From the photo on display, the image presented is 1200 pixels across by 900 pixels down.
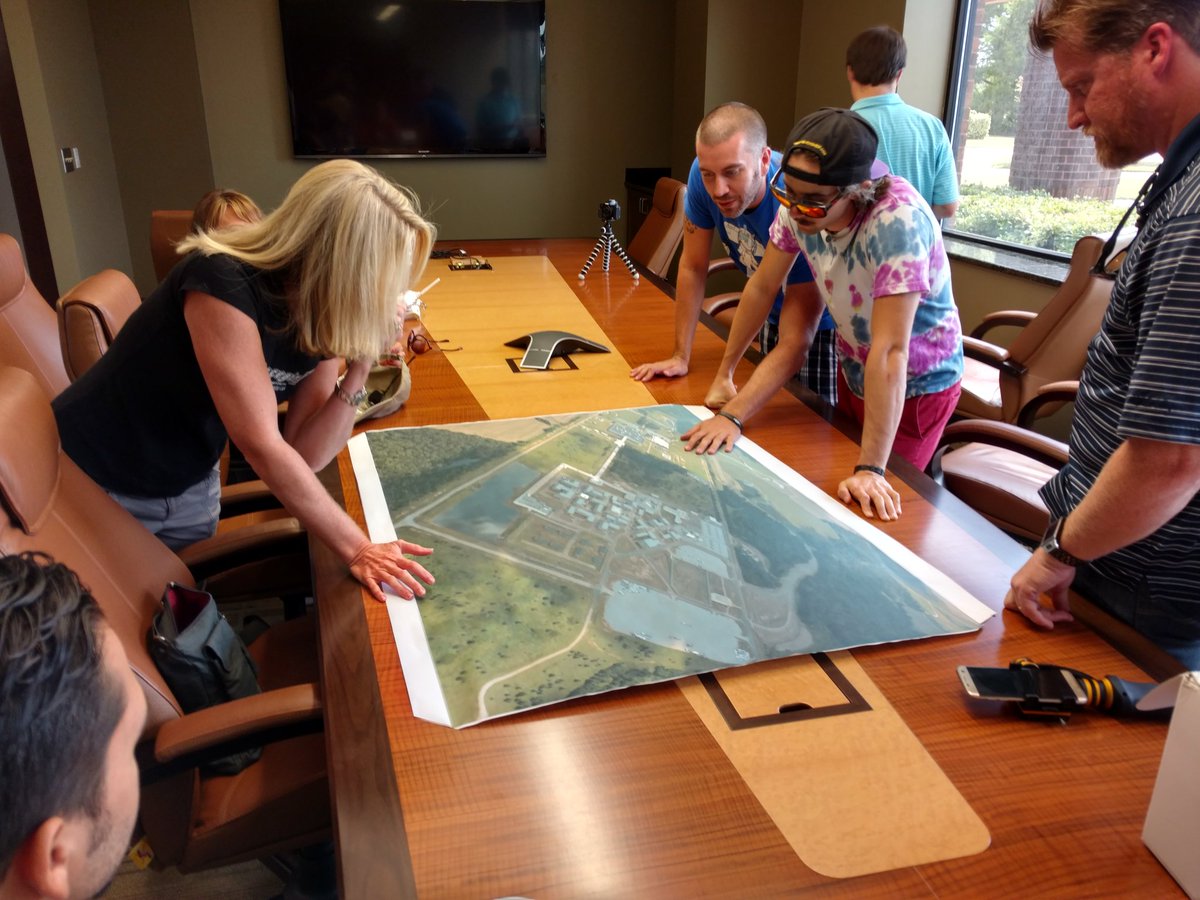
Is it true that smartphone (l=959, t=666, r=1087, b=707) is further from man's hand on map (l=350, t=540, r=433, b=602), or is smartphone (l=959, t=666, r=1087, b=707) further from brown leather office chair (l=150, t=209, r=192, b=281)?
brown leather office chair (l=150, t=209, r=192, b=281)

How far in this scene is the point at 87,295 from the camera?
1.94m

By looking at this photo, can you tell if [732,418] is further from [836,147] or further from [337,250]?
[337,250]

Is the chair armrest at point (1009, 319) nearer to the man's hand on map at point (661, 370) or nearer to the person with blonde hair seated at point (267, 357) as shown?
the man's hand on map at point (661, 370)

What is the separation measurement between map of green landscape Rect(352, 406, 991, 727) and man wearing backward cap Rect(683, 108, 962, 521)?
0.46ft

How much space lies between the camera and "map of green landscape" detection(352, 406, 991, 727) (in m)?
1.02

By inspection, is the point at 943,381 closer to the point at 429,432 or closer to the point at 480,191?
the point at 429,432

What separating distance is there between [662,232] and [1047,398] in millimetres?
1958

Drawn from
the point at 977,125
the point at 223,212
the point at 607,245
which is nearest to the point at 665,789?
the point at 223,212

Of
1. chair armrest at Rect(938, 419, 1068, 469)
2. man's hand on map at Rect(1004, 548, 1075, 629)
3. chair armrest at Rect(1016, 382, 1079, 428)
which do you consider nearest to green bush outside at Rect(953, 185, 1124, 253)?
chair armrest at Rect(1016, 382, 1079, 428)

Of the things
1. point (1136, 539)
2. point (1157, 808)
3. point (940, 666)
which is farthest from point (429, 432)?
point (1157, 808)

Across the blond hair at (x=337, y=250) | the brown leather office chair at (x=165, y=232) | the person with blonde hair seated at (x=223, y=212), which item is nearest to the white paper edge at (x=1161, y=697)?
the blond hair at (x=337, y=250)

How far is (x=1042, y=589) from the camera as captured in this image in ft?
3.62

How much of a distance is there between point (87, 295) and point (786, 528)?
5.41 ft

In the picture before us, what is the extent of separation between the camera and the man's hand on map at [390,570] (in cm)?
116
